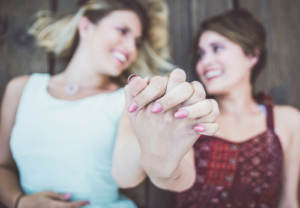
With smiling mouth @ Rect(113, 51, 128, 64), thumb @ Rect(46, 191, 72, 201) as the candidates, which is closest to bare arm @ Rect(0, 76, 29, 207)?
thumb @ Rect(46, 191, 72, 201)

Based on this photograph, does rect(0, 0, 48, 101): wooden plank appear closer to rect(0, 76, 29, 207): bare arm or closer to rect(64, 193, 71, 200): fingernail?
rect(0, 76, 29, 207): bare arm

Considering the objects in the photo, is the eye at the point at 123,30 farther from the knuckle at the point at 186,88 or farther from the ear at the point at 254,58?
the knuckle at the point at 186,88

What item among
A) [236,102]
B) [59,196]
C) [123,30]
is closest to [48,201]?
[59,196]

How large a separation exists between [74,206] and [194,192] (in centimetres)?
40

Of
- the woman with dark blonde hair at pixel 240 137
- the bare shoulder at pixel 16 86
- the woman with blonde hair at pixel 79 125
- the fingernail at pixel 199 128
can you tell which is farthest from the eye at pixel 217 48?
the bare shoulder at pixel 16 86

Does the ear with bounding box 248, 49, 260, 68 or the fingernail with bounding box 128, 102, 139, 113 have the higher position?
the fingernail with bounding box 128, 102, 139, 113

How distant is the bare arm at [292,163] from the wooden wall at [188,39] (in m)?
0.22

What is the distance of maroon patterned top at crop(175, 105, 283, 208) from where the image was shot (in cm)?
85

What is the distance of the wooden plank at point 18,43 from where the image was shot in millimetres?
1043

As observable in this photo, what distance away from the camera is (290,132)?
951 mm

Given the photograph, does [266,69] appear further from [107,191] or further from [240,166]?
[107,191]

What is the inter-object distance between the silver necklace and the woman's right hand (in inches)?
13.8

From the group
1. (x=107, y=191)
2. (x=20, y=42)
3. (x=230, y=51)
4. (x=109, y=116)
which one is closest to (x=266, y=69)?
(x=230, y=51)

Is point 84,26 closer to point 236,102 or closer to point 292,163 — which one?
point 236,102
